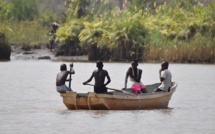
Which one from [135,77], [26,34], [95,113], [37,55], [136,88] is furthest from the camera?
[26,34]

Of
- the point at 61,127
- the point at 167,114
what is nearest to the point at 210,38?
the point at 167,114

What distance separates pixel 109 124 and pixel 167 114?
3.17 meters

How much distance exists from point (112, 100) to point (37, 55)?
32416 millimetres

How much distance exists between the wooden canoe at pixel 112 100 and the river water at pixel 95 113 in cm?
17

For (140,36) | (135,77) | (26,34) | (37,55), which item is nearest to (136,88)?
(135,77)

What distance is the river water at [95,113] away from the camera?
24.3 meters

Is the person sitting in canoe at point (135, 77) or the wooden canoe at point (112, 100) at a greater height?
the person sitting in canoe at point (135, 77)

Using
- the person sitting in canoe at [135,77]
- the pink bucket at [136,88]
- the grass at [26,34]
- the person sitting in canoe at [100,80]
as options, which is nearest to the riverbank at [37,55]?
the grass at [26,34]

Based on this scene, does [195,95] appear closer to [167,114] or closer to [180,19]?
[167,114]

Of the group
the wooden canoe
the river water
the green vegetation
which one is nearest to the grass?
the green vegetation

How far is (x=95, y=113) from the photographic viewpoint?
1082 inches

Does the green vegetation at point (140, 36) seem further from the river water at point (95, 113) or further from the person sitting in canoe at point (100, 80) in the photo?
the person sitting in canoe at point (100, 80)

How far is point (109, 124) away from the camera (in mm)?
25172

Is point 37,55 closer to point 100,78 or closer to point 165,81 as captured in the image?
point 165,81
